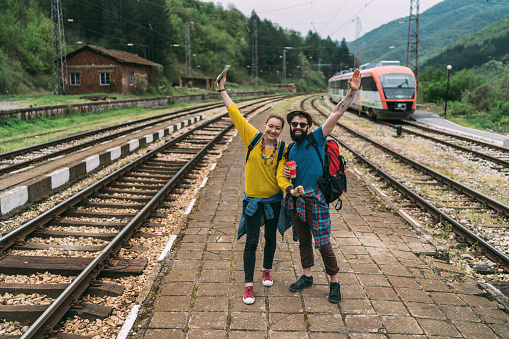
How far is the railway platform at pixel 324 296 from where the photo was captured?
379 cm

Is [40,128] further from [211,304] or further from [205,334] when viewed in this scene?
[205,334]

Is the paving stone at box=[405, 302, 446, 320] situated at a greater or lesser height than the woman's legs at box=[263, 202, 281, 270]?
lesser

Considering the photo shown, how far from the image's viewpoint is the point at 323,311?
409 cm

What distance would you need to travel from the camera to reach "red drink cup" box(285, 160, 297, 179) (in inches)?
151

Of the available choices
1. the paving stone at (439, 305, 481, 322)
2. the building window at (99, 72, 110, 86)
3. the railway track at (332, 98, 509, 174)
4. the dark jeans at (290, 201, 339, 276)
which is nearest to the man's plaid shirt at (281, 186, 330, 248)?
the dark jeans at (290, 201, 339, 276)

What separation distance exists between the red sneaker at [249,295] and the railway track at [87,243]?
1.36m

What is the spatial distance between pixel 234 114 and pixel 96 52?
39.8m

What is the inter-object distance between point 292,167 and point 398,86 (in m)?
20.8

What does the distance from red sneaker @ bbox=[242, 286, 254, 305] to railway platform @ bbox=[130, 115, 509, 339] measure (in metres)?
0.07

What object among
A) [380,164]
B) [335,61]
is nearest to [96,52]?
[380,164]

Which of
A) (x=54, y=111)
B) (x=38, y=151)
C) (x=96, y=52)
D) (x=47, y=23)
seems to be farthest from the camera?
(x=47, y=23)

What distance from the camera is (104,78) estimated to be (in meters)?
40.2

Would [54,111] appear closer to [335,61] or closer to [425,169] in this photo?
[425,169]

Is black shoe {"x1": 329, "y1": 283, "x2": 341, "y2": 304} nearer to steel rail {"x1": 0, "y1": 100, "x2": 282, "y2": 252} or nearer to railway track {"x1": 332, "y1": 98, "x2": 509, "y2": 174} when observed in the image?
steel rail {"x1": 0, "y1": 100, "x2": 282, "y2": 252}
